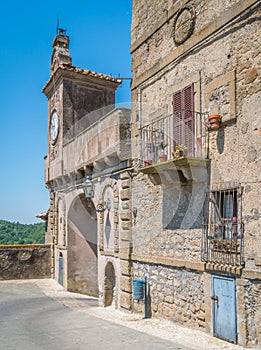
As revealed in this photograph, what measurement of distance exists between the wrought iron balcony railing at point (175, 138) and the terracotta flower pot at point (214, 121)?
0.33 m

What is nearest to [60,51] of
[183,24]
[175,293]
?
[183,24]

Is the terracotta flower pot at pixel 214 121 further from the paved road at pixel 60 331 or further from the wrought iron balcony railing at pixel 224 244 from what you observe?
the paved road at pixel 60 331

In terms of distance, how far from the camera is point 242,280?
7160mm

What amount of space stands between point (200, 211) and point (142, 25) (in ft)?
18.2

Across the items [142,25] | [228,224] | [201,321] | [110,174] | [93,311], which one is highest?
[142,25]

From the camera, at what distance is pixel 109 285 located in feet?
41.2

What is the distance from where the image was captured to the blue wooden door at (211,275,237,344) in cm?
733

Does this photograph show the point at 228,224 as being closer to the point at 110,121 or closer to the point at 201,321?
the point at 201,321

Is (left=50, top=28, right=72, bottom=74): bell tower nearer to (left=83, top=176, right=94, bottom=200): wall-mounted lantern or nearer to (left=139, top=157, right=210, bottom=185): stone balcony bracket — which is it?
(left=83, top=176, right=94, bottom=200): wall-mounted lantern

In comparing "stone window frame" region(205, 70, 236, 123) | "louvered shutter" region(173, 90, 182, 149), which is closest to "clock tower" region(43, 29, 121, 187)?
"louvered shutter" region(173, 90, 182, 149)

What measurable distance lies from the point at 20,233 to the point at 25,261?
3758 centimetres

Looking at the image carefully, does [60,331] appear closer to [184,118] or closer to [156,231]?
[156,231]

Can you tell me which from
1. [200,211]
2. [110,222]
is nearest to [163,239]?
[200,211]

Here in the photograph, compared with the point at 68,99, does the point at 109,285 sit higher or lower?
lower
